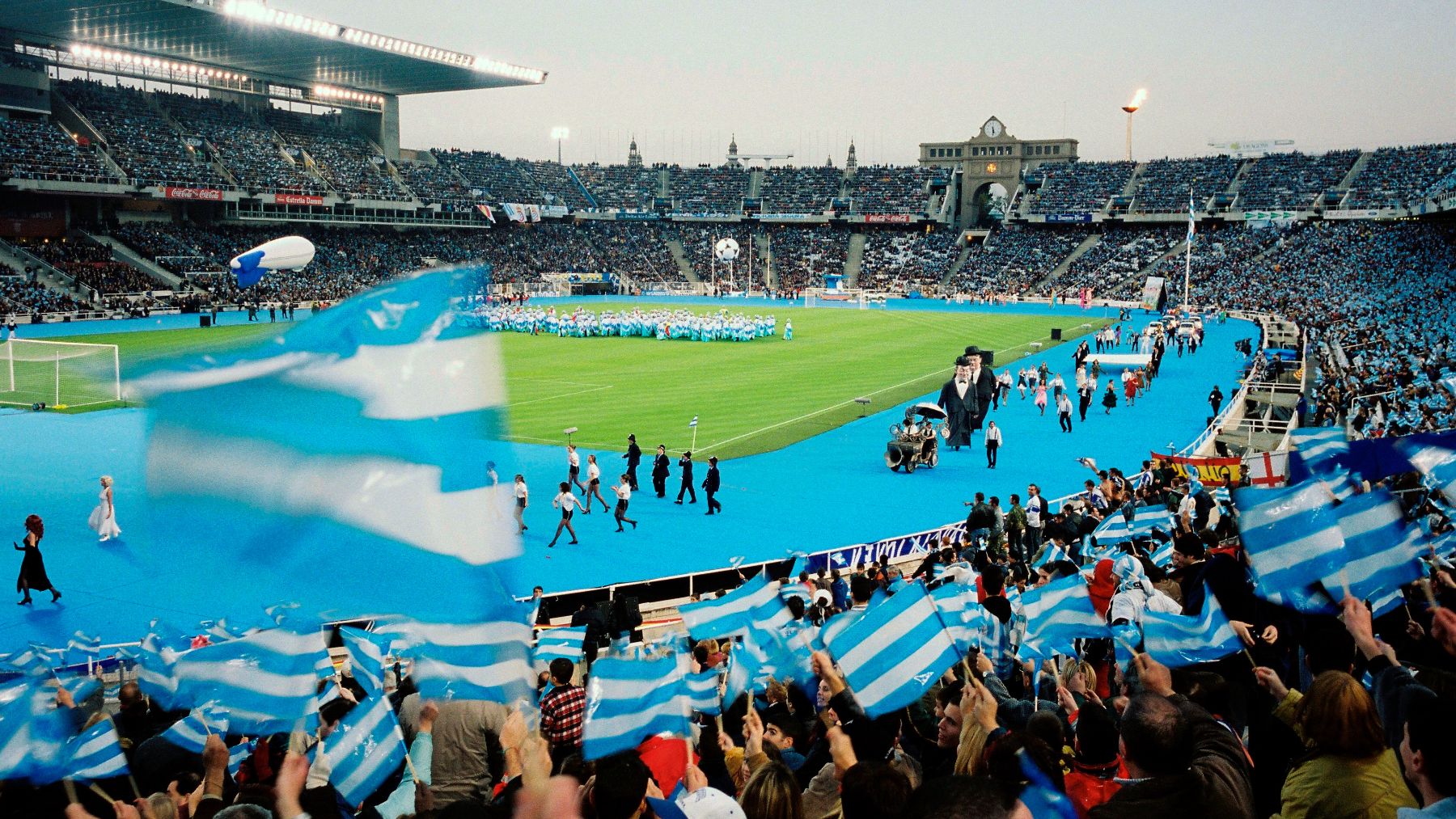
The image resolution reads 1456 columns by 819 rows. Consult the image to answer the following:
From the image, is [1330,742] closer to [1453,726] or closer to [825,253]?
[1453,726]

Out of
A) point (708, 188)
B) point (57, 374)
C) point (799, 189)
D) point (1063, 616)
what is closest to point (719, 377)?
point (57, 374)

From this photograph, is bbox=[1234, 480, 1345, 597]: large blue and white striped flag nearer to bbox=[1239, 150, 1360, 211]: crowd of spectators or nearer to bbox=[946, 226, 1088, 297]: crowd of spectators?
bbox=[946, 226, 1088, 297]: crowd of spectators

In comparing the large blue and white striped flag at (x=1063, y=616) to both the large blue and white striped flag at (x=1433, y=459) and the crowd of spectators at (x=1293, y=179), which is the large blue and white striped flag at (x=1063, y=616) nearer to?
the large blue and white striped flag at (x=1433, y=459)

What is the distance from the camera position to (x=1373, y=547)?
7.50 m

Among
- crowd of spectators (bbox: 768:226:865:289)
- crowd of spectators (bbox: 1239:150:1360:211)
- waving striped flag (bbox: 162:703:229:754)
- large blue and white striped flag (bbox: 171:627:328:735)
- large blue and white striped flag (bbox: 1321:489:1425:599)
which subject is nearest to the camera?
waving striped flag (bbox: 162:703:229:754)

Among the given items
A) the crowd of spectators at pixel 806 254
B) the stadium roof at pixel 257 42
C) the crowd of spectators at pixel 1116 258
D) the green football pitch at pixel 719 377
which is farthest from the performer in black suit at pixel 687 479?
the crowd of spectators at pixel 806 254

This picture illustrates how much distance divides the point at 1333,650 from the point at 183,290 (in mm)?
70769

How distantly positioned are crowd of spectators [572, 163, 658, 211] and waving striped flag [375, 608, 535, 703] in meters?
111

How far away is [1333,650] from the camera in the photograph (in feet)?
18.8

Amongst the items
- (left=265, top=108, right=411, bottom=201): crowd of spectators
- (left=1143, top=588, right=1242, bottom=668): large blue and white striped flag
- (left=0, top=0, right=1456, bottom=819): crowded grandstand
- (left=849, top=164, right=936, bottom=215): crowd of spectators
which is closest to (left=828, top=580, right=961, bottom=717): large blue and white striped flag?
(left=0, top=0, right=1456, bottom=819): crowded grandstand

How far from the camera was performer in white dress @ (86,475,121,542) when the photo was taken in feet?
59.6

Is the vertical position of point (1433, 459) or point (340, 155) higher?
point (340, 155)

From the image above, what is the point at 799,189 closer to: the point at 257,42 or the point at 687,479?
the point at 257,42

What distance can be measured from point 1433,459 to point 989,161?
110 meters
